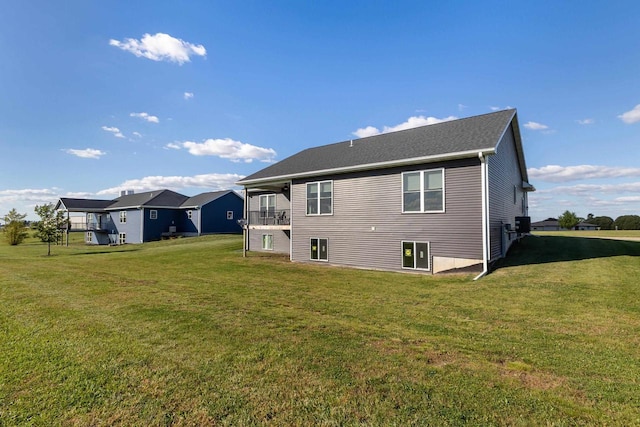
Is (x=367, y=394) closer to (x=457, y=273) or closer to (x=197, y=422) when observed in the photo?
(x=197, y=422)

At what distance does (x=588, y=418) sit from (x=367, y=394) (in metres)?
2.08

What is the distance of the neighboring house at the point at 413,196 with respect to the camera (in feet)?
38.4

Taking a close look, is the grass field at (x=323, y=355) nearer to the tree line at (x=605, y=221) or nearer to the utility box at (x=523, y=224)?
the utility box at (x=523, y=224)

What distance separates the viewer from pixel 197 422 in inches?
114

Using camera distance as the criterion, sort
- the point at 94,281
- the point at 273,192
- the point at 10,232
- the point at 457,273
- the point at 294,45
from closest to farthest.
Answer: the point at 94,281, the point at 457,273, the point at 294,45, the point at 273,192, the point at 10,232

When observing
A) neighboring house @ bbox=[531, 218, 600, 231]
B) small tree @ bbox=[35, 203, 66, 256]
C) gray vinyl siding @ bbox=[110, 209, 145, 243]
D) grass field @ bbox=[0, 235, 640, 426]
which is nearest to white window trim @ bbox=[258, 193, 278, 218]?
grass field @ bbox=[0, 235, 640, 426]

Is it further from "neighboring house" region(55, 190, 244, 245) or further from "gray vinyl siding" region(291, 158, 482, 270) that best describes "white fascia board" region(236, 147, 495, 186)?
"neighboring house" region(55, 190, 244, 245)

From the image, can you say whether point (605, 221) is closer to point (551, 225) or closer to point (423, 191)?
point (551, 225)

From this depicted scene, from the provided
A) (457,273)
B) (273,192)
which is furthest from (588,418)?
(273,192)

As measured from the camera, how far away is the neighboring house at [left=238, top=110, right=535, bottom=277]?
461 inches

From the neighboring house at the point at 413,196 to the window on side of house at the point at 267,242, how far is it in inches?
86.2

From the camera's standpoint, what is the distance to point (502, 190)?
14281 millimetres

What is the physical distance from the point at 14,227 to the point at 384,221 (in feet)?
152

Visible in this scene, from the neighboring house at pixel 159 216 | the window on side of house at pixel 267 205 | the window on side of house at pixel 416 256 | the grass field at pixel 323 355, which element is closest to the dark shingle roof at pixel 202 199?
the neighboring house at pixel 159 216
